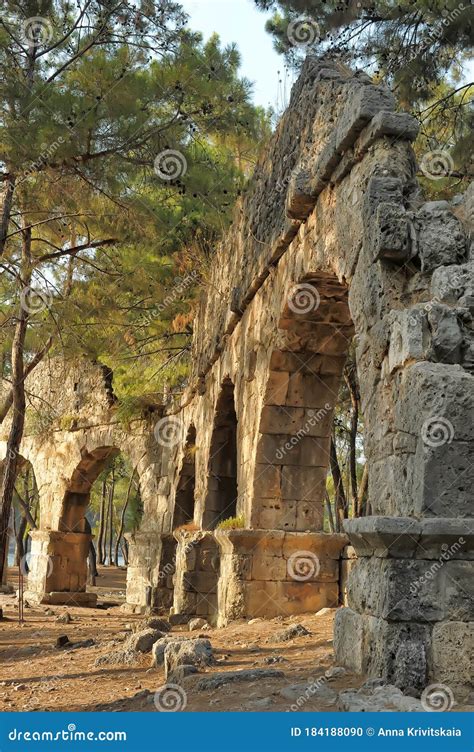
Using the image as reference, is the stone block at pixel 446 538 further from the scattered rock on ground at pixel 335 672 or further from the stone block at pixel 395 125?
the stone block at pixel 395 125

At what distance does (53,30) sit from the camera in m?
8.74

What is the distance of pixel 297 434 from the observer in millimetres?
8594

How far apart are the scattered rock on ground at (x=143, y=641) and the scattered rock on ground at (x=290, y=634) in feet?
3.38

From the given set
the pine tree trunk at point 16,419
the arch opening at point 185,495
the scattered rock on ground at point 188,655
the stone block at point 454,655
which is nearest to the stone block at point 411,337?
the stone block at point 454,655

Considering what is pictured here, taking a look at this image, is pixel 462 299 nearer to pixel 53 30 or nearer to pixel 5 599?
pixel 53 30

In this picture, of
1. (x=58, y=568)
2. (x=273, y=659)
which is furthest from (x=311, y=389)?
(x=58, y=568)

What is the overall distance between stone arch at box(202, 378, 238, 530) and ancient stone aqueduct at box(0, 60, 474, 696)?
0.02 m

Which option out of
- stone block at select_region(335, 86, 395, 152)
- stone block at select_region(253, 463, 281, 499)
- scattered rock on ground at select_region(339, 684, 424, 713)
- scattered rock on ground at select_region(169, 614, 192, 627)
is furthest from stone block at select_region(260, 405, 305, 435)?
scattered rock on ground at select_region(339, 684, 424, 713)

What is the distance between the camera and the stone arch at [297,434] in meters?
8.42

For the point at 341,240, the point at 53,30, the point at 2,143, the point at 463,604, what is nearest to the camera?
the point at 463,604

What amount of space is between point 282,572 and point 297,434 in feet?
4.41

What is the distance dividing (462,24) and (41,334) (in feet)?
21.4

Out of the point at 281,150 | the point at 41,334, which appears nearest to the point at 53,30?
the point at 281,150

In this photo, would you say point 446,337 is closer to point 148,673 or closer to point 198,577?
point 148,673
